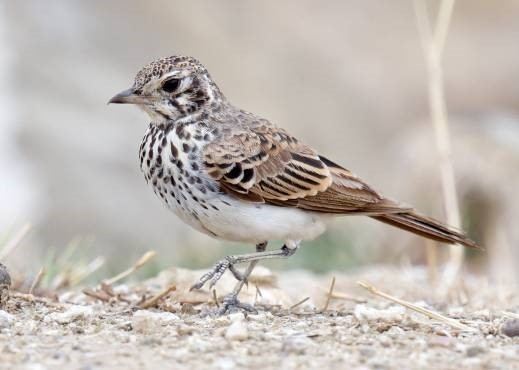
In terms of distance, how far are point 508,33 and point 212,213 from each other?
1445cm

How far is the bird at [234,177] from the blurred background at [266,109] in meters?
1.42

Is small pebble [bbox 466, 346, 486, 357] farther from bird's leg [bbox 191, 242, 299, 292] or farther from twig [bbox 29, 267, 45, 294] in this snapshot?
twig [bbox 29, 267, 45, 294]

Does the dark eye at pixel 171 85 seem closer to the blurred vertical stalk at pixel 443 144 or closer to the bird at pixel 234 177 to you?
the bird at pixel 234 177

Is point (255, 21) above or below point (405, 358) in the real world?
above

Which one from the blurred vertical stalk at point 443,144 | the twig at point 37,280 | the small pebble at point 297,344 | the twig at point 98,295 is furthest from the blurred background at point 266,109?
the small pebble at point 297,344

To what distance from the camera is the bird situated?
6176 millimetres

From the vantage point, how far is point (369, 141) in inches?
696

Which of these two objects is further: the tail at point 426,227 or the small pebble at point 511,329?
the tail at point 426,227

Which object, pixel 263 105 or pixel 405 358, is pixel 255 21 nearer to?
pixel 263 105

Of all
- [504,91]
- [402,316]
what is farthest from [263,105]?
[402,316]

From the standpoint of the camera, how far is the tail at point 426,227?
662cm

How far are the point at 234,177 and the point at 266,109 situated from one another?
34.9ft

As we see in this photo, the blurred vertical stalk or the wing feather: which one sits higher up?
the blurred vertical stalk

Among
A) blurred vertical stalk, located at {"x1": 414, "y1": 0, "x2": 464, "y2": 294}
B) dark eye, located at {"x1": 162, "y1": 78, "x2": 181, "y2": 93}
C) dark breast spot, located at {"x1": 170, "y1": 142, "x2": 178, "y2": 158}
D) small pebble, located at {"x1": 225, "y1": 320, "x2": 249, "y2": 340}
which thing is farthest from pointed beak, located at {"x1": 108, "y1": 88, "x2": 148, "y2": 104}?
blurred vertical stalk, located at {"x1": 414, "y1": 0, "x2": 464, "y2": 294}
